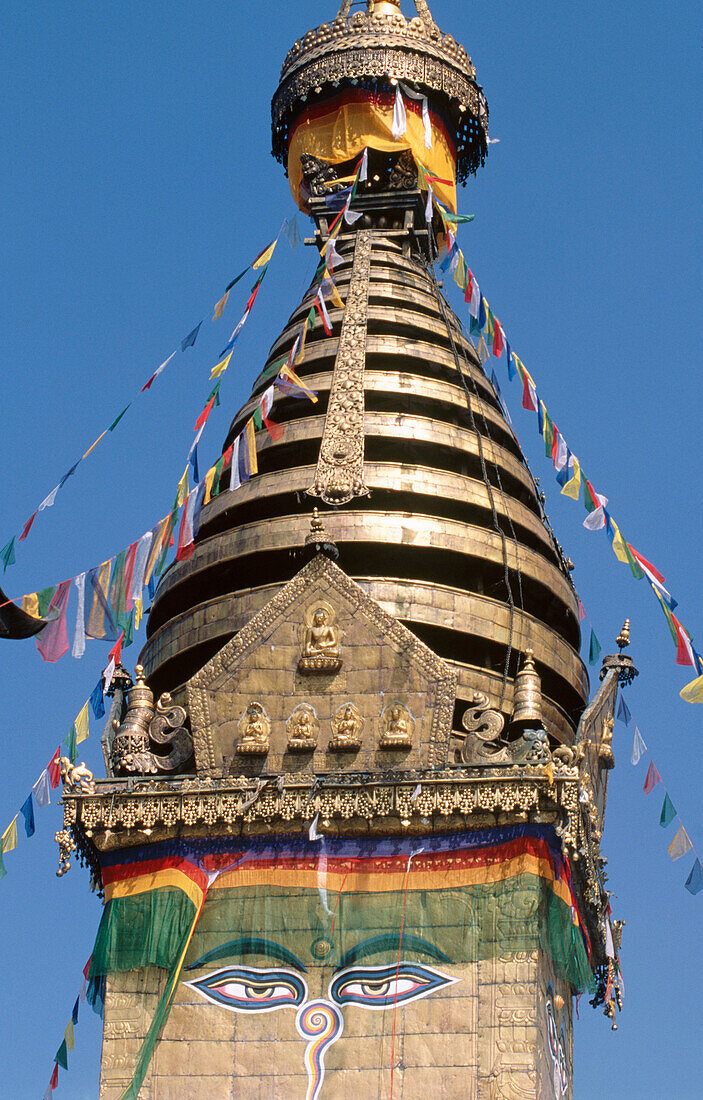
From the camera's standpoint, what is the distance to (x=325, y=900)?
23375mm

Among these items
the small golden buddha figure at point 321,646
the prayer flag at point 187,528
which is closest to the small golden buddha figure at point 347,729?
the small golden buddha figure at point 321,646

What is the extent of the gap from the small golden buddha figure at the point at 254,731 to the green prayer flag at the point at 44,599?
2969 millimetres

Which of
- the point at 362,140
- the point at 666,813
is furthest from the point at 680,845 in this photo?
the point at 362,140

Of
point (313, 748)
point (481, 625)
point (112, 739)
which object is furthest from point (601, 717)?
point (112, 739)

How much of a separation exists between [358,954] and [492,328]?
35.0 ft

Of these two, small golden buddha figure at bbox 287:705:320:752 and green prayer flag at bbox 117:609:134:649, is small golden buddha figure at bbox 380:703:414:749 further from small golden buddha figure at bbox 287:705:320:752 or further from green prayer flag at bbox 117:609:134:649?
green prayer flag at bbox 117:609:134:649

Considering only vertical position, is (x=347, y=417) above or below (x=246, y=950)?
Answer: above

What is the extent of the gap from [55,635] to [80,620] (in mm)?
397

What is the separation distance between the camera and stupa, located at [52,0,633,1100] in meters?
22.7

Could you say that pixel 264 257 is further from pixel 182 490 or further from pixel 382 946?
pixel 382 946

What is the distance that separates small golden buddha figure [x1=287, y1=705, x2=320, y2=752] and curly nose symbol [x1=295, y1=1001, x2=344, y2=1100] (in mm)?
3014

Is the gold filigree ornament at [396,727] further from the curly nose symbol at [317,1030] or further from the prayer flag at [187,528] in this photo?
the prayer flag at [187,528]

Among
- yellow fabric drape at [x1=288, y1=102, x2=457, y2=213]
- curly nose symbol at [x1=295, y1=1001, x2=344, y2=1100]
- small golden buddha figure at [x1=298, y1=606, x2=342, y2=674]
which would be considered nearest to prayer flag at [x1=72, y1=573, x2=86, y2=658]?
small golden buddha figure at [x1=298, y1=606, x2=342, y2=674]

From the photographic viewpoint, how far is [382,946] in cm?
2311
